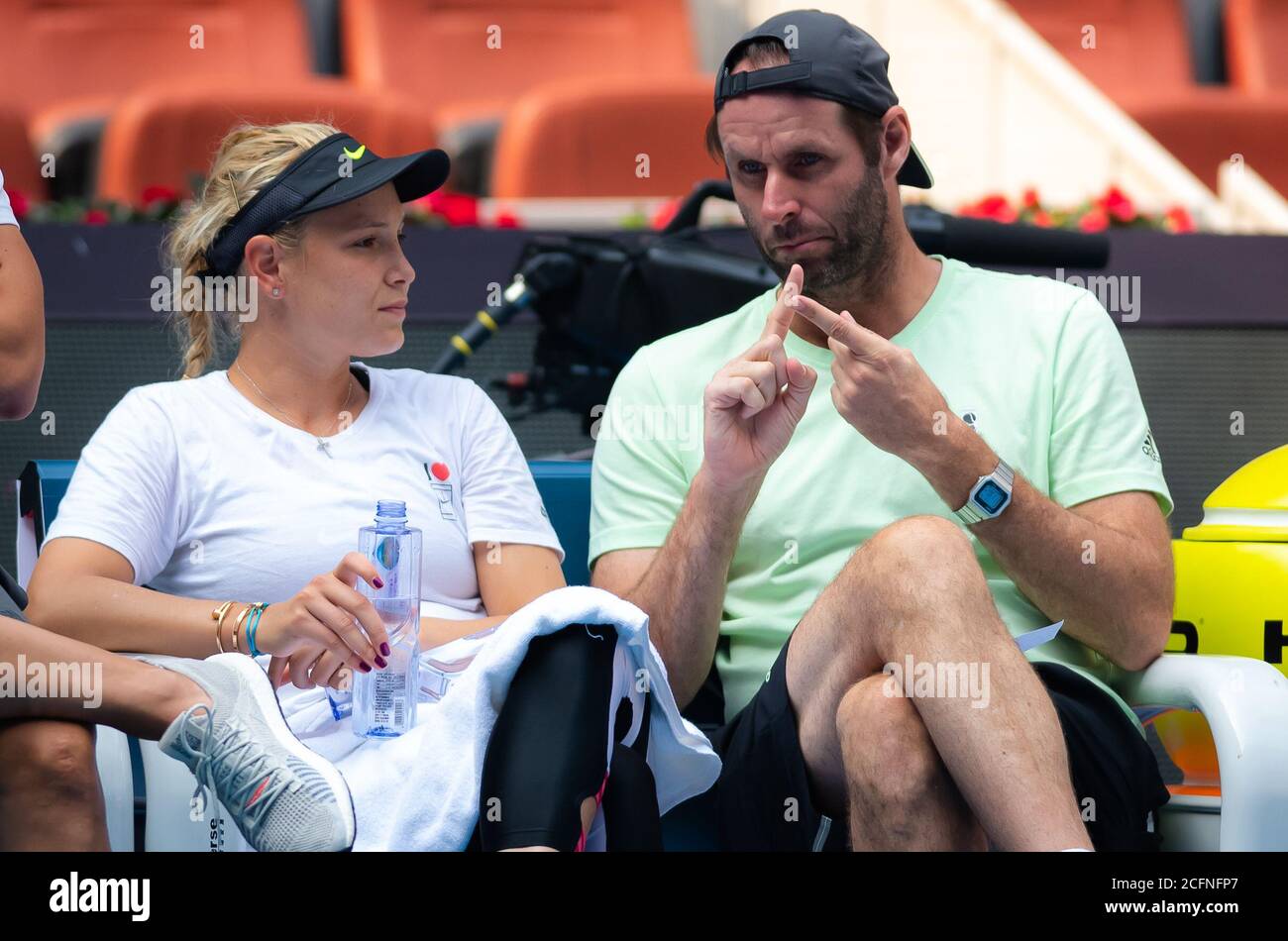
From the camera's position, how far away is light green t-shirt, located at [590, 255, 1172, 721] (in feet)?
6.43

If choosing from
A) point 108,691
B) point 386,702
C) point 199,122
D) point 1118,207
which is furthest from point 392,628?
point 199,122

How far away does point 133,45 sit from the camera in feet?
17.6

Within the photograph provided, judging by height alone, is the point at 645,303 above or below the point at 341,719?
above

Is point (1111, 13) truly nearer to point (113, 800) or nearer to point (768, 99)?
point (768, 99)

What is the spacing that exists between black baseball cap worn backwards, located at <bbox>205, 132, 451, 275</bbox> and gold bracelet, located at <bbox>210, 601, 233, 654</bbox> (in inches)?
18.9

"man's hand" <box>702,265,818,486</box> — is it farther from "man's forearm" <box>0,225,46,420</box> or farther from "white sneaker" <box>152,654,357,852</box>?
"man's forearm" <box>0,225,46,420</box>

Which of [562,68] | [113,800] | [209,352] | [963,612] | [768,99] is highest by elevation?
[562,68]

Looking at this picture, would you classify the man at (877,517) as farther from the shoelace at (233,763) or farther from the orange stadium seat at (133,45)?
the orange stadium seat at (133,45)

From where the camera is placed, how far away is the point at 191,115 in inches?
186

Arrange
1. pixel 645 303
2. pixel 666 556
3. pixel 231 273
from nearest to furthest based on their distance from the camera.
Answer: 1. pixel 666 556
2. pixel 231 273
3. pixel 645 303

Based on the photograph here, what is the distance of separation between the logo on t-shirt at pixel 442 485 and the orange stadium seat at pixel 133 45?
3374 millimetres

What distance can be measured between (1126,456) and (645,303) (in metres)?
0.83

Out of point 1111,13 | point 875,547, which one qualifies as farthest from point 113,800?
point 1111,13

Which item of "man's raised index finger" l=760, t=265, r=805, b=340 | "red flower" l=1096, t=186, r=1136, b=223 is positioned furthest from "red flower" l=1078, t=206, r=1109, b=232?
"man's raised index finger" l=760, t=265, r=805, b=340
